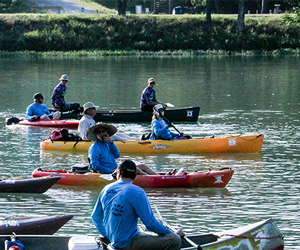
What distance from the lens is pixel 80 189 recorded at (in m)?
12.7

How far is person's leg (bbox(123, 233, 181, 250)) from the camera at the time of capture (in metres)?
7.47

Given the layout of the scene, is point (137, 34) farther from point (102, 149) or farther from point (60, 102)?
point (102, 149)

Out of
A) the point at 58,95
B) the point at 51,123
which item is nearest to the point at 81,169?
the point at 51,123

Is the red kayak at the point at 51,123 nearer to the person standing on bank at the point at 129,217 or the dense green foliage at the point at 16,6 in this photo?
the person standing on bank at the point at 129,217

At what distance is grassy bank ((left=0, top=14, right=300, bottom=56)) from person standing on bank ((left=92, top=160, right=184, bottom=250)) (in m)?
50.7

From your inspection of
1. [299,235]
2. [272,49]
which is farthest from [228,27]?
[299,235]

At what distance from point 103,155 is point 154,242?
15.1ft

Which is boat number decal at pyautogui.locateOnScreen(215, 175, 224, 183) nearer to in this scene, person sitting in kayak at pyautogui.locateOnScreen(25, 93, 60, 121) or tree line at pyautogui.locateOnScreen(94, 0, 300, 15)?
person sitting in kayak at pyautogui.locateOnScreen(25, 93, 60, 121)

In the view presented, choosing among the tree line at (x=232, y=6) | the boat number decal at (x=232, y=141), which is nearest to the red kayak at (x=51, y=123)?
the boat number decal at (x=232, y=141)

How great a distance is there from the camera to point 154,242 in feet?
24.7

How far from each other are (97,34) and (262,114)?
3932cm

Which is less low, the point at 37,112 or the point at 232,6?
the point at 232,6

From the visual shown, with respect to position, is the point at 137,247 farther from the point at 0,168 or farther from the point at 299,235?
the point at 0,168

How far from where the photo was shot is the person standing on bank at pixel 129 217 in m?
7.26
